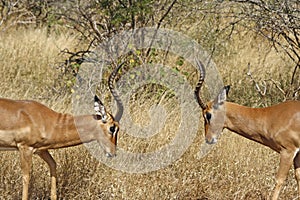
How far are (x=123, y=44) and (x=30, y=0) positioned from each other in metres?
2.86

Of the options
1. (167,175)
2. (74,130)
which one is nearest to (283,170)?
(167,175)

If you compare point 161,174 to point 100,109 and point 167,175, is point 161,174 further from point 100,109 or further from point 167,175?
point 100,109

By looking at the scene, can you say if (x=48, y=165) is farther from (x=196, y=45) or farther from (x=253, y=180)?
(x=196, y=45)

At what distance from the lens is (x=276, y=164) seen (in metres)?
6.77

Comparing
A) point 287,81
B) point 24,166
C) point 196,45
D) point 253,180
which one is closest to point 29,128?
point 24,166

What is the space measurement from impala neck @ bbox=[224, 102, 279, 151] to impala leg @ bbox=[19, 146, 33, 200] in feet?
6.50

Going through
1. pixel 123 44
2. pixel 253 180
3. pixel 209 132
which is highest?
pixel 123 44

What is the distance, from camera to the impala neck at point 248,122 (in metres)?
6.27

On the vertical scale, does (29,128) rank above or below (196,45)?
below

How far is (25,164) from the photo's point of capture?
5.76 meters

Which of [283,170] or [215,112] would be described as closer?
[283,170]

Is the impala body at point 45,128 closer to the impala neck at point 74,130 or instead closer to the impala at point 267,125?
the impala neck at point 74,130

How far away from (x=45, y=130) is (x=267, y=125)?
2.12 meters

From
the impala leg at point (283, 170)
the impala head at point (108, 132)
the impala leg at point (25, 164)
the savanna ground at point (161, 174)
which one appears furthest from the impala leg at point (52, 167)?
the impala leg at point (283, 170)
